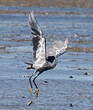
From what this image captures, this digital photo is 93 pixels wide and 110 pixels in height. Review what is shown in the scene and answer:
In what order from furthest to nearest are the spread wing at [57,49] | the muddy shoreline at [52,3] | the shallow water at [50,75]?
the muddy shoreline at [52,3]
the spread wing at [57,49]
the shallow water at [50,75]

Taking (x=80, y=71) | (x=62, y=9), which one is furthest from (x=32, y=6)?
(x=80, y=71)

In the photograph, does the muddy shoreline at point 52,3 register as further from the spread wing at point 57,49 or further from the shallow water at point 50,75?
the spread wing at point 57,49

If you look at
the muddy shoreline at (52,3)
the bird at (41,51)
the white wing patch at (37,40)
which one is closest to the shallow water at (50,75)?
the bird at (41,51)

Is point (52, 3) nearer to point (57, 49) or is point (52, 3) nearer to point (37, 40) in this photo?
point (57, 49)

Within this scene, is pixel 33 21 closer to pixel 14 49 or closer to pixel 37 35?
pixel 37 35

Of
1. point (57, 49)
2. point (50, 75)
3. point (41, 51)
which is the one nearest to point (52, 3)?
point (50, 75)

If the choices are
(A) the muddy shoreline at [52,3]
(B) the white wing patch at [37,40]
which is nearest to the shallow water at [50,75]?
(B) the white wing patch at [37,40]

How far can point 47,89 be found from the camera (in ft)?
50.2

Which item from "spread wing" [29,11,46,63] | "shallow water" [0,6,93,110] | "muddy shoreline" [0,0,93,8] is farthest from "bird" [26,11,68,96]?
"muddy shoreline" [0,0,93,8]

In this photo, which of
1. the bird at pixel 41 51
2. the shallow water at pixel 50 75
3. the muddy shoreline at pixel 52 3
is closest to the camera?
the shallow water at pixel 50 75

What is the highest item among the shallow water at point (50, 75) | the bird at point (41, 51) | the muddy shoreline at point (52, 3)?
the bird at point (41, 51)

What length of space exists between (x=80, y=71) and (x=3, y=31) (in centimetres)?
1167

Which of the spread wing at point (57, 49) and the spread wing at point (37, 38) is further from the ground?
the spread wing at point (37, 38)

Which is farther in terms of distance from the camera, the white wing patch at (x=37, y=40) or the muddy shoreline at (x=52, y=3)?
the muddy shoreline at (x=52, y=3)
